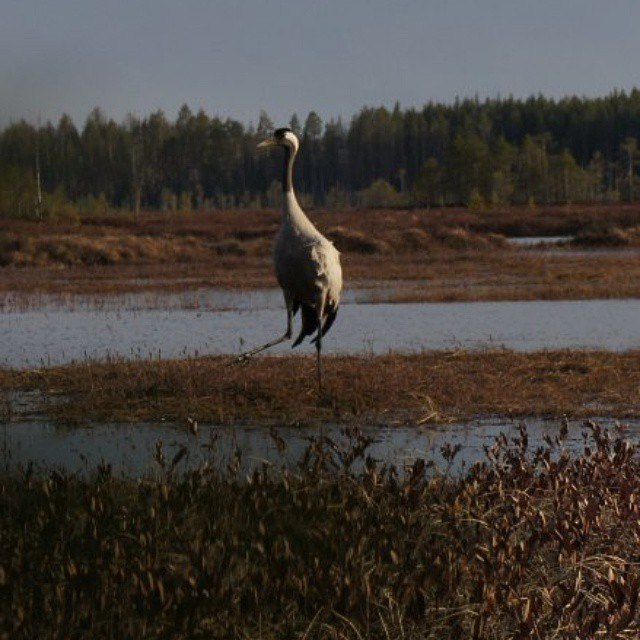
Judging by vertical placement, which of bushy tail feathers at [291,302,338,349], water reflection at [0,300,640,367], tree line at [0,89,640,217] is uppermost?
tree line at [0,89,640,217]

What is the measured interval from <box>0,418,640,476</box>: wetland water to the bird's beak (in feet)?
9.78

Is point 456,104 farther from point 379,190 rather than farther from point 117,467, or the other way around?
point 117,467

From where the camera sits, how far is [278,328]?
60.5ft

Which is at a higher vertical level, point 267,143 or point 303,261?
point 267,143

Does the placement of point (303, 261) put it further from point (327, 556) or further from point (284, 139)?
point (327, 556)

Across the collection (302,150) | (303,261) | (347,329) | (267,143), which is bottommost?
(347,329)

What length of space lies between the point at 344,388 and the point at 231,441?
8.33 feet

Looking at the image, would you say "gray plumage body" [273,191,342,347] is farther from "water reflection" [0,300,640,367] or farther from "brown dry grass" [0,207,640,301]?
"brown dry grass" [0,207,640,301]

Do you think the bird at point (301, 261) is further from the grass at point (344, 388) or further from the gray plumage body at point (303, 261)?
the grass at point (344, 388)

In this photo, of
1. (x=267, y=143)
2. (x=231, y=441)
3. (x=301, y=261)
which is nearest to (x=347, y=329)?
(x=267, y=143)

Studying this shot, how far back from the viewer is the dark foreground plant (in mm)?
4348

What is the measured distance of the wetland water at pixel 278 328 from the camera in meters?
16.0

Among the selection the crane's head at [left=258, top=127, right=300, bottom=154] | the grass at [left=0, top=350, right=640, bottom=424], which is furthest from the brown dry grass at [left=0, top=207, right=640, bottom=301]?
the crane's head at [left=258, top=127, right=300, bottom=154]

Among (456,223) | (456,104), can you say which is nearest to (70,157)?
(456,104)
